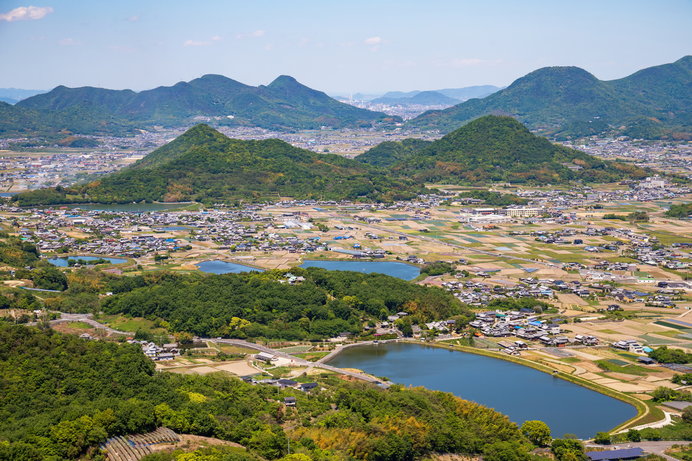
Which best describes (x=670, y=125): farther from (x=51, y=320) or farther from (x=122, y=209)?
(x=51, y=320)

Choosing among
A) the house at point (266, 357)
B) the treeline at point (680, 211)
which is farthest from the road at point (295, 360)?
the treeline at point (680, 211)

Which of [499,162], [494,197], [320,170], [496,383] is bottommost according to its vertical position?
[496,383]

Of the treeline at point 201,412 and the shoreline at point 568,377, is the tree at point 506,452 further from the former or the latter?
the shoreline at point 568,377

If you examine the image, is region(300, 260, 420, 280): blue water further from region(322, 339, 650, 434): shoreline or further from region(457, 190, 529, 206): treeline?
region(457, 190, 529, 206): treeline

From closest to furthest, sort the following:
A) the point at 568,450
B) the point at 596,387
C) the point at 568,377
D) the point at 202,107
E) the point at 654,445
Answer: the point at 568,450 → the point at 654,445 → the point at 596,387 → the point at 568,377 → the point at 202,107

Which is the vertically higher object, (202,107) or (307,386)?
(202,107)

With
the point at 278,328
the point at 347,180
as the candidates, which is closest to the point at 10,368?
the point at 278,328

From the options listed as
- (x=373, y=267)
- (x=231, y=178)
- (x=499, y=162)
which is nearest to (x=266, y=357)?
(x=373, y=267)

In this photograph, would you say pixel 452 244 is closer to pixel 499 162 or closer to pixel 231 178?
pixel 231 178
